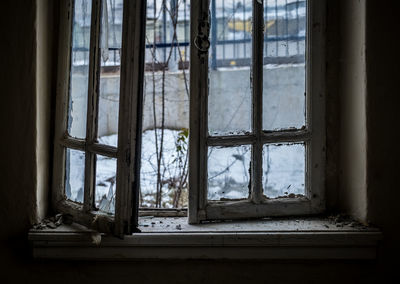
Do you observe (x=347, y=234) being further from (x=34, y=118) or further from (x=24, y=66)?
(x=24, y=66)

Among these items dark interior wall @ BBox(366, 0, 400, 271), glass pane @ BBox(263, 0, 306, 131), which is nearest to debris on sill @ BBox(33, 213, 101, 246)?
glass pane @ BBox(263, 0, 306, 131)

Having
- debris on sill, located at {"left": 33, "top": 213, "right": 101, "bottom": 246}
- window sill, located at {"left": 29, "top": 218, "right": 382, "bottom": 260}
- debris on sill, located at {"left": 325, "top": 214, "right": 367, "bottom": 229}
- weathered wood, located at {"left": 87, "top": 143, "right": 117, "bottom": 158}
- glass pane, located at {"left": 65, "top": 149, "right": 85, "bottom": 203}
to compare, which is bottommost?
window sill, located at {"left": 29, "top": 218, "right": 382, "bottom": 260}

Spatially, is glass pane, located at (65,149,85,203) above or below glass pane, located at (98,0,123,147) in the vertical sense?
below

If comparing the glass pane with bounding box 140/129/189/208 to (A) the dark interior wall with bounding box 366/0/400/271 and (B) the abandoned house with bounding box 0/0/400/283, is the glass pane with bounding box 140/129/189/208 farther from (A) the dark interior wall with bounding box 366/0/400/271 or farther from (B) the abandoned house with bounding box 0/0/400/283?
(A) the dark interior wall with bounding box 366/0/400/271

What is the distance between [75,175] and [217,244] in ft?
2.08

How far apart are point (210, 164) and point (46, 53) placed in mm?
794

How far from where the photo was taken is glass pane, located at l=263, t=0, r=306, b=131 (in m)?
1.50

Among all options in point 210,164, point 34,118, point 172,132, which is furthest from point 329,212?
point 172,132

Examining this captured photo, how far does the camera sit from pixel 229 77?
1.52 m

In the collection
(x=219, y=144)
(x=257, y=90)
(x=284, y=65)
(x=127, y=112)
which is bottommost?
(x=219, y=144)

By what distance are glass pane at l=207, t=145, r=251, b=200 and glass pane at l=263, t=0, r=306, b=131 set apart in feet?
0.50

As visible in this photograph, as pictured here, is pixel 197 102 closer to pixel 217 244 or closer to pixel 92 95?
pixel 92 95

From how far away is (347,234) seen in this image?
1336 mm

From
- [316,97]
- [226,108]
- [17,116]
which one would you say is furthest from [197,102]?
[17,116]
